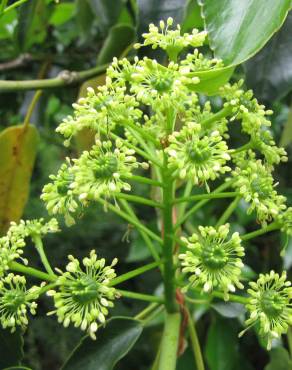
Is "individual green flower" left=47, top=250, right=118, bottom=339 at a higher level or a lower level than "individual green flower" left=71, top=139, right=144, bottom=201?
lower

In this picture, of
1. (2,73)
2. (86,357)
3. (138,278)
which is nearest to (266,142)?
(86,357)

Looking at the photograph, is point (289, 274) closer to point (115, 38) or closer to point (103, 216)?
point (115, 38)

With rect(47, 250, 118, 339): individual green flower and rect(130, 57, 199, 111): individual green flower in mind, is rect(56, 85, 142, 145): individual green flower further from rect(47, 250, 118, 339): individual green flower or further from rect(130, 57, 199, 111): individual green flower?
rect(47, 250, 118, 339): individual green flower

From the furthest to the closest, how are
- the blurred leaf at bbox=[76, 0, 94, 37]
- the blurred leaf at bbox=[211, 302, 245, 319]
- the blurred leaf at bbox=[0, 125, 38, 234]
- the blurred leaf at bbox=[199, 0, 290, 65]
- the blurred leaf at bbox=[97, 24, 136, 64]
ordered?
the blurred leaf at bbox=[76, 0, 94, 37], the blurred leaf at bbox=[97, 24, 136, 64], the blurred leaf at bbox=[0, 125, 38, 234], the blurred leaf at bbox=[211, 302, 245, 319], the blurred leaf at bbox=[199, 0, 290, 65]

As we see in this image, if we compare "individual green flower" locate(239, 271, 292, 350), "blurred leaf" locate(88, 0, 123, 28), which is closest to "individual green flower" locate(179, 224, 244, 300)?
"individual green flower" locate(239, 271, 292, 350)

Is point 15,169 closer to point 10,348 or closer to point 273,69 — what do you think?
point 10,348

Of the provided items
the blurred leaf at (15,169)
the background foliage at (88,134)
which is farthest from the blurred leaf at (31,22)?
the blurred leaf at (15,169)
